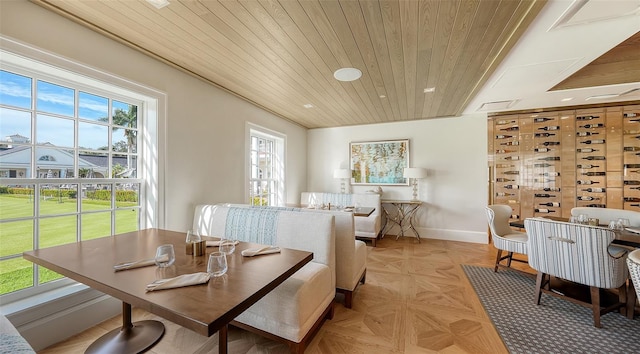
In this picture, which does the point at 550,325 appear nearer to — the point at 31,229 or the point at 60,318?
the point at 60,318

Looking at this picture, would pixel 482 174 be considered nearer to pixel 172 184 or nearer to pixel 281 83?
pixel 281 83

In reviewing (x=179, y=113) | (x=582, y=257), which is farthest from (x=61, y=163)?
(x=582, y=257)

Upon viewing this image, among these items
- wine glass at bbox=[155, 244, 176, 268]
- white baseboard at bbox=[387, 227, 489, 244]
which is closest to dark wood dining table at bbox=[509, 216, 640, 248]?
white baseboard at bbox=[387, 227, 489, 244]

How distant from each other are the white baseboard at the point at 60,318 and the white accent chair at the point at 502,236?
4179 millimetres

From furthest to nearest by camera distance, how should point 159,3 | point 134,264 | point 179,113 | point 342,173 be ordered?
point 342,173 → point 179,113 → point 159,3 → point 134,264

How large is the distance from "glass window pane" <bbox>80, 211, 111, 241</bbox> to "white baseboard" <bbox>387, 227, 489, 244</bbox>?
482 centimetres

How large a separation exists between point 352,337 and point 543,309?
6.12 ft

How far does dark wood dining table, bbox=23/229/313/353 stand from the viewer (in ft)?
2.90

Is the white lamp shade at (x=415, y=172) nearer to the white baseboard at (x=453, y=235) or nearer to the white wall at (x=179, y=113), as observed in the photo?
the white baseboard at (x=453, y=235)

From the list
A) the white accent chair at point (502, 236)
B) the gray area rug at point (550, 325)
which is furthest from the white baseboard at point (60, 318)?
the white accent chair at point (502, 236)

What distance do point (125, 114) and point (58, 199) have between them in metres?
0.96

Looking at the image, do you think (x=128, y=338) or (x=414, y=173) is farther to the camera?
(x=414, y=173)

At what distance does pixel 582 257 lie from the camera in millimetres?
1936

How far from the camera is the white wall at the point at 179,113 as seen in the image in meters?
1.70
